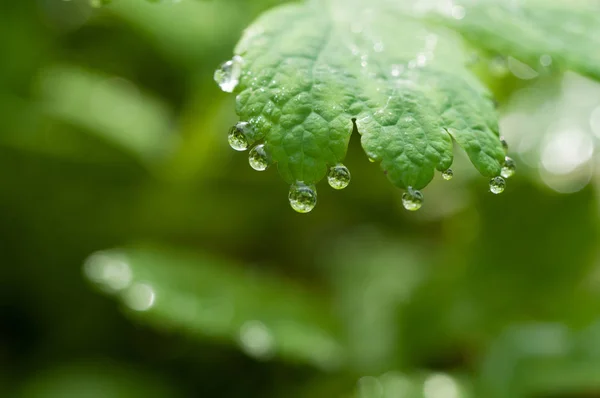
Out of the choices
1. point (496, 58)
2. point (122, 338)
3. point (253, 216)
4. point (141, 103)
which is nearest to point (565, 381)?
point (496, 58)

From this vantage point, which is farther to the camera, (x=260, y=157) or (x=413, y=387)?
(x=413, y=387)

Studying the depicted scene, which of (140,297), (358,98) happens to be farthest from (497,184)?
(140,297)

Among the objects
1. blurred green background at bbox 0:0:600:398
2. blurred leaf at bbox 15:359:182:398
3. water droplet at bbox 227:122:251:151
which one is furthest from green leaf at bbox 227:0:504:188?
blurred leaf at bbox 15:359:182:398

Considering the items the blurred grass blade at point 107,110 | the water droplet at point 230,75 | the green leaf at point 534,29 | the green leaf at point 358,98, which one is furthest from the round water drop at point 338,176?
the blurred grass blade at point 107,110

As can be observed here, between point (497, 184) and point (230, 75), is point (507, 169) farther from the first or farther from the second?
point (230, 75)

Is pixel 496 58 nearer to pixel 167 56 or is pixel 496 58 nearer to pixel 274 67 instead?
pixel 274 67

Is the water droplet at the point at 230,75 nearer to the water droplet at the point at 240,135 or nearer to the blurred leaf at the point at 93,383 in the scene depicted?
the water droplet at the point at 240,135

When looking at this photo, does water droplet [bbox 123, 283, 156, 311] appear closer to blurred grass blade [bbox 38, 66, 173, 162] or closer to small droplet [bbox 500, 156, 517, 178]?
blurred grass blade [bbox 38, 66, 173, 162]
